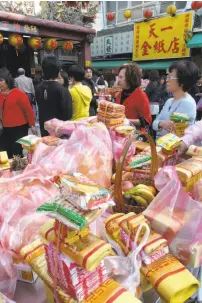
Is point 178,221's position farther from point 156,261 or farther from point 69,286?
point 69,286

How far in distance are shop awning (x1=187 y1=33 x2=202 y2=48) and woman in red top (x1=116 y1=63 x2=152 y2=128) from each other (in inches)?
272

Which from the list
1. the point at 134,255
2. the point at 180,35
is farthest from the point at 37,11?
the point at 134,255

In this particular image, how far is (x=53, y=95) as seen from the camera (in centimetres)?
274

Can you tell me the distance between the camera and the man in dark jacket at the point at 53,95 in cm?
269

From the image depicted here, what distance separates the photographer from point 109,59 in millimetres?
12461

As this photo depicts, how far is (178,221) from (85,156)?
0.56 metres

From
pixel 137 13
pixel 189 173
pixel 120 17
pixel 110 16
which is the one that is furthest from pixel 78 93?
pixel 120 17

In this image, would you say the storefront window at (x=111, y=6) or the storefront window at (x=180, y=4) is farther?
the storefront window at (x=111, y=6)

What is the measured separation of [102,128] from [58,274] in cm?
81

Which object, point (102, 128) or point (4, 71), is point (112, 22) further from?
point (102, 128)

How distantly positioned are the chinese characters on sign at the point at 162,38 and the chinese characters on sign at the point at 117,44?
0.46 metres

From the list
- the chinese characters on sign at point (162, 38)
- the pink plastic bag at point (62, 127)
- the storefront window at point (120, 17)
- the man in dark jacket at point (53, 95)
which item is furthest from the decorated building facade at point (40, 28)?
the storefront window at point (120, 17)

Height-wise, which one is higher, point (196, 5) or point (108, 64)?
point (196, 5)

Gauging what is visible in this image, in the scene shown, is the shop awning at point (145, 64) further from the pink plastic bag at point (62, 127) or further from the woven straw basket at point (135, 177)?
the woven straw basket at point (135, 177)
